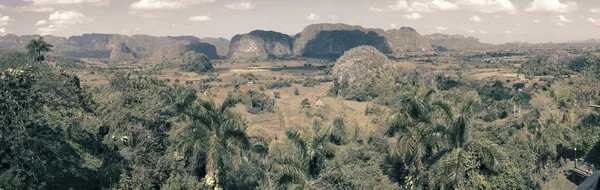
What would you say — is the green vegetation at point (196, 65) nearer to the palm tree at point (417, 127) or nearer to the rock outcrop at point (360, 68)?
the rock outcrop at point (360, 68)

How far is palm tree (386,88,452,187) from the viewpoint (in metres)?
18.2

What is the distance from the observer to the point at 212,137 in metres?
17.1

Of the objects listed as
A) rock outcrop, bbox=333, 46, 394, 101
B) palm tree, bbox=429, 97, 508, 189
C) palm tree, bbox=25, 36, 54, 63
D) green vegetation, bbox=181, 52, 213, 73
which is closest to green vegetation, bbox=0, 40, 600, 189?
palm tree, bbox=429, 97, 508, 189

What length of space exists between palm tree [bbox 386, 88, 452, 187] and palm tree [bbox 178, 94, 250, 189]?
23.3 feet

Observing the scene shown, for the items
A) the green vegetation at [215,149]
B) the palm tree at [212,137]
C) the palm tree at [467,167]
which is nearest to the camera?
the green vegetation at [215,149]

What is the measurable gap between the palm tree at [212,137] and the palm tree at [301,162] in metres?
2.12

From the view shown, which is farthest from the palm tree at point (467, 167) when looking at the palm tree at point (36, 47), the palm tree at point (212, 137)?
the palm tree at point (36, 47)

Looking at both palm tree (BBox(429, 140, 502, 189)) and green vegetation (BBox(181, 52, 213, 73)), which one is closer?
palm tree (BBox(429, 140, 502, 189))

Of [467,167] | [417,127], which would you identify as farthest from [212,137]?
[467,167]

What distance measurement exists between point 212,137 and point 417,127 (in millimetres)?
8851

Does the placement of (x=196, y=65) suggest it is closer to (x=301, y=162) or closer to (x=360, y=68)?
(x=360, y=68)

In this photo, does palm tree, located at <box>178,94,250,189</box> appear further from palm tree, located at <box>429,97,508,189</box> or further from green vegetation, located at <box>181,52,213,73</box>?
green vegetation, located at <box>181,52,213,73</box>

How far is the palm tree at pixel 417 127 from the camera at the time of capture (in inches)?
718

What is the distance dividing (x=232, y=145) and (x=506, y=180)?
11.4 meters
